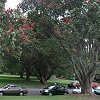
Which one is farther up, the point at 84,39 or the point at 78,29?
the point at 78,29

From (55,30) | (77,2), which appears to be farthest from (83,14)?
(55,30)

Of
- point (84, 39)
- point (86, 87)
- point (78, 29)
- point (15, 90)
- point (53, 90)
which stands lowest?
point (53, 90)

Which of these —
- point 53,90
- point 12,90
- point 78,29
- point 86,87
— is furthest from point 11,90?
point 78,29

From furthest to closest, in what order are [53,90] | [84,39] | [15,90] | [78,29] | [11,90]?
1. [53,90]
2. [15,90]
3. [11,90]
4. [84,39]
5. [78,29]

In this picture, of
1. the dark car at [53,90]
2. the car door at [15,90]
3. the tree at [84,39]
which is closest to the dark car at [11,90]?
the car door at [15,90]

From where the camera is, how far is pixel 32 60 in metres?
54.7

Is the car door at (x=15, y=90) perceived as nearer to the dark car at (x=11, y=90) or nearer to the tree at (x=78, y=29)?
the dark car at (x=11, y=90)

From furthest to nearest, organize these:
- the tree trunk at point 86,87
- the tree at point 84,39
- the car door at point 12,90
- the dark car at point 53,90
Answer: the dark car at point 53,90 < the tree trunk at point 86,87 < the car door at point 12,90 < the tree at point 84,39

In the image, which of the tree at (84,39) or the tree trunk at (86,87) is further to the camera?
the tree trunk at (86,87)

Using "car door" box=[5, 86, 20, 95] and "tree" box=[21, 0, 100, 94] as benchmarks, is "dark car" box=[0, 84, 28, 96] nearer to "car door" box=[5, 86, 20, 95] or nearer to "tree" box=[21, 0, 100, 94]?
"car door" box=[5, 86, 20, 95]

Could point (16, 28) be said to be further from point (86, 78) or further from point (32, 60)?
point (32, 60)

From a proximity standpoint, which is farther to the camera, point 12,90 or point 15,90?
point 15,90

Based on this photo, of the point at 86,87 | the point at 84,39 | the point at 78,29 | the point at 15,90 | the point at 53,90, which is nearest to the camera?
the point at 78,29

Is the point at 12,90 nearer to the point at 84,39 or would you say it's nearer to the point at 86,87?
the point at 86,87
